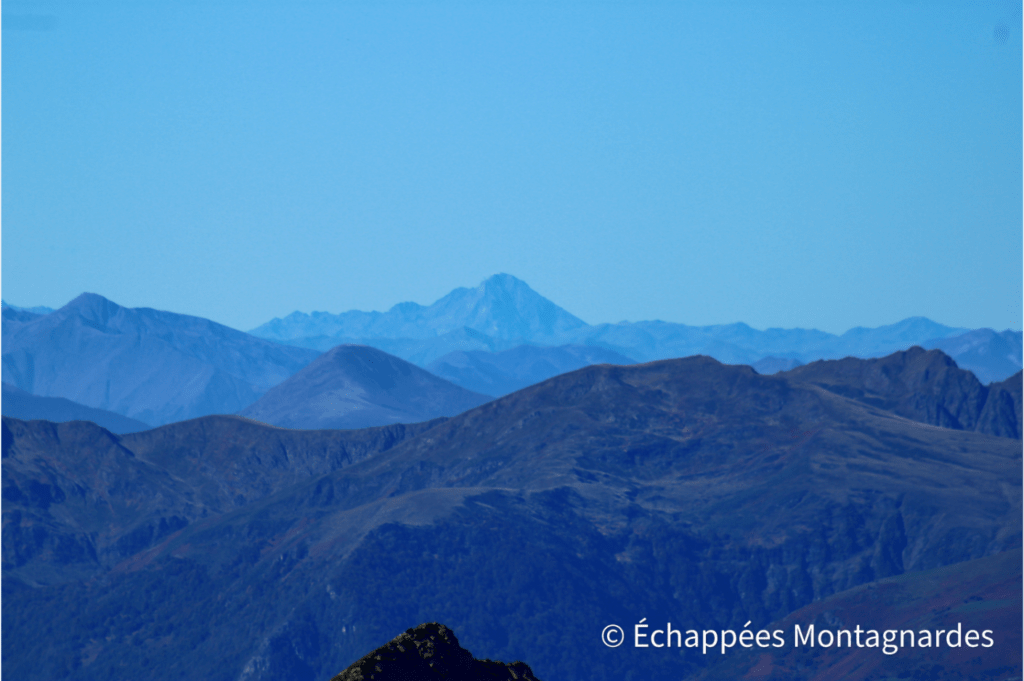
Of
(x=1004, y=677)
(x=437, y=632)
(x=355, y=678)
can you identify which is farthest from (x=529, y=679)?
(x=1004, y=677)

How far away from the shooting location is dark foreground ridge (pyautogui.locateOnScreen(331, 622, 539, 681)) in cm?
2888

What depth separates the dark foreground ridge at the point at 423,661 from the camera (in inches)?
1137

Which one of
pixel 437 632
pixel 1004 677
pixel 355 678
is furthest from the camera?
pixel 1004 677

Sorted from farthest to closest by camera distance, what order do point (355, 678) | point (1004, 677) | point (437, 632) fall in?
point (1004, 677) → point (437, 632) → point (355, 678)

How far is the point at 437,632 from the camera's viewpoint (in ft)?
101

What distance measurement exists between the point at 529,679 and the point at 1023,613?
185743mm

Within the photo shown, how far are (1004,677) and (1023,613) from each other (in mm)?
13092

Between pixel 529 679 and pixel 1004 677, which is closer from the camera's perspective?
pixel 529 679

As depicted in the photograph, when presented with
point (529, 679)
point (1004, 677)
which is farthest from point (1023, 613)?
point (529, 679)

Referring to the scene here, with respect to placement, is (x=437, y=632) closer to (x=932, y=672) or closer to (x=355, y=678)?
(x=355, y=678)

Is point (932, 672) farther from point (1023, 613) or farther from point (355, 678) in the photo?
point (355, 678)

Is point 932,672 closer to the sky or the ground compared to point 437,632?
closer to the ground

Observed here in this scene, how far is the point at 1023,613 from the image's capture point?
198 m

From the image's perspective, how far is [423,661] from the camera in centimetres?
3002
